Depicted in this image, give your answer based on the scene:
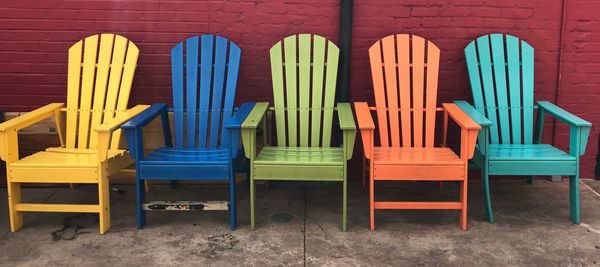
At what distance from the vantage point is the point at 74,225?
3455 millimetres

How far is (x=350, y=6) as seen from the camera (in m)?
4.04

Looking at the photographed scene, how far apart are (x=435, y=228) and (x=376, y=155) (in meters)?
0.57

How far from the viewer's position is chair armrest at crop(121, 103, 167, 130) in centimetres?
326

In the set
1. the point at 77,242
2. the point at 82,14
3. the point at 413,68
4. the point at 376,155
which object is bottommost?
the point at 77,242

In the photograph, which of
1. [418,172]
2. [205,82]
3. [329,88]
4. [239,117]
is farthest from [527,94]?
[205,82]

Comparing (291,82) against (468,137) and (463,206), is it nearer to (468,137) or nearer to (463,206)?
(468,137)

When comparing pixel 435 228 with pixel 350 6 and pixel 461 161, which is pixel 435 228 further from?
pixel 350 6

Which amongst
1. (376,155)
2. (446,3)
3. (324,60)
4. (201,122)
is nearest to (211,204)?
(201,122)

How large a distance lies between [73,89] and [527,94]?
10.6 feet

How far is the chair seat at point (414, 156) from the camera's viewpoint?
327 centimetres

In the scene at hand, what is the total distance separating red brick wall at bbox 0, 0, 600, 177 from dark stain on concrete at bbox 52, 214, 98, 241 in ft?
3.55

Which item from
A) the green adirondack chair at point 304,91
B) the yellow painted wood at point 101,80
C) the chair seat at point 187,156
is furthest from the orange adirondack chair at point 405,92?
the yellow painted wood at point 101,80

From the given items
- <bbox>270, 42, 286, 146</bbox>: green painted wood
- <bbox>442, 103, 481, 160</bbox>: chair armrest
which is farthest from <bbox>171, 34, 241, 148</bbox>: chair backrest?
<bbox>442, 103, 481, 160</bbox>: chair armrest

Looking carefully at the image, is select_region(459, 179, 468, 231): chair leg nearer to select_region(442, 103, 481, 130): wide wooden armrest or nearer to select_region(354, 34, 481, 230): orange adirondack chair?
select_region(442, 103, 481, 130): wide wooden armrest
